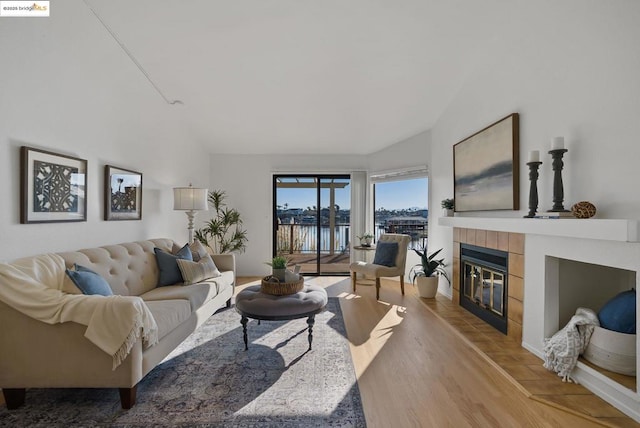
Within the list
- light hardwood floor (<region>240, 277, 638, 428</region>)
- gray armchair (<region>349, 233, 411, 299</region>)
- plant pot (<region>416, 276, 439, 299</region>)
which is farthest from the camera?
gray armchair (<region>349, 233, 411, 299</region>)

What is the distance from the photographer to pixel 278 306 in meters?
2.43

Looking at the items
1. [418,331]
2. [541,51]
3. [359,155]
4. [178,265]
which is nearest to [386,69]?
[541,51]

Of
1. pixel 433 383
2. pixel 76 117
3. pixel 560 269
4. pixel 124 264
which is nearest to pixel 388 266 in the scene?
pixel 560 269

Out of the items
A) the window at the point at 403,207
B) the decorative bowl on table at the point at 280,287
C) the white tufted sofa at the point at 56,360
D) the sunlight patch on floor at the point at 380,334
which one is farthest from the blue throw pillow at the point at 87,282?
the window at the point at 403,207

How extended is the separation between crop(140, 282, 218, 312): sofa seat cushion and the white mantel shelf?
2933 mm

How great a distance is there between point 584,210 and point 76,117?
4.08 meters

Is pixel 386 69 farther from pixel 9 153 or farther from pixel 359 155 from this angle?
pixel 9 153

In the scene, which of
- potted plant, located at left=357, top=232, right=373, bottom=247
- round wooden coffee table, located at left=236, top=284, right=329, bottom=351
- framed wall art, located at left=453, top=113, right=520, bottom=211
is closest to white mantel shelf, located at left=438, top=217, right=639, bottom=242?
framed wall art, located at left=453, top=113, right=520, bottom=211

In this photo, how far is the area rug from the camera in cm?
174

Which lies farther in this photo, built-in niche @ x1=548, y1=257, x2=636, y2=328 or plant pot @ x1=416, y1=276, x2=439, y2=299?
plant pot @ x1=416, y1=276, x2=439, y2=299

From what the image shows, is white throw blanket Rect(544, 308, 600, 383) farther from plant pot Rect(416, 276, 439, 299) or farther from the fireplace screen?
plant pot Rect(416, 276, 439, 299)

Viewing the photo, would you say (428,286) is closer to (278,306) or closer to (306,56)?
(278,306)

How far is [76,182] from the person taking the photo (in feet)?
8.46

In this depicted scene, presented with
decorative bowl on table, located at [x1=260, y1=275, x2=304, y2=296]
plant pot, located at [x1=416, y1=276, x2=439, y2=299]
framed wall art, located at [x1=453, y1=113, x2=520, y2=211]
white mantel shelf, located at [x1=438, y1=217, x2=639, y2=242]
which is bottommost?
plant pot, located at [x1=416, y1=276, x2=439, y2=299]
